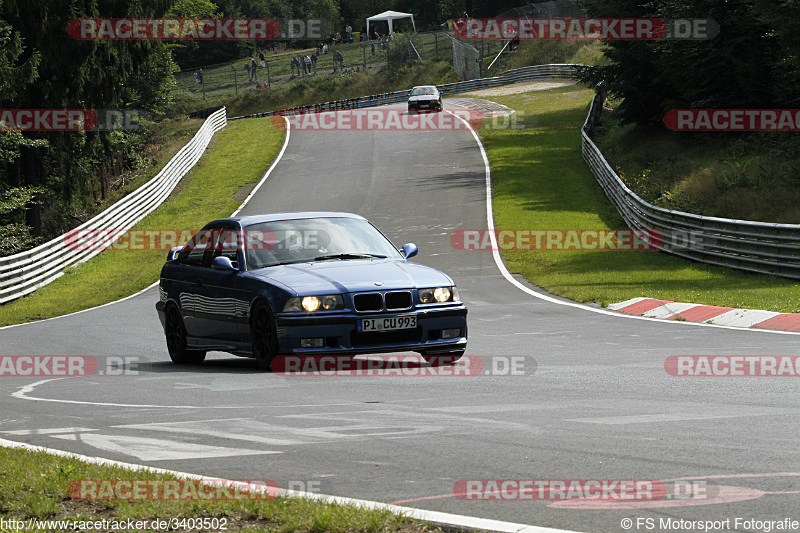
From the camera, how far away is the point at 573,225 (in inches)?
1272

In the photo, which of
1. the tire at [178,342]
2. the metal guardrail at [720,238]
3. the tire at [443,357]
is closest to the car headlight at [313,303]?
the tire at [443,357]

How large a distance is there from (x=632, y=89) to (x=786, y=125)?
30.1 ft

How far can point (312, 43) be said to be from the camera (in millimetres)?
122250

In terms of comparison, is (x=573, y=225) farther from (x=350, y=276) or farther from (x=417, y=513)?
(x=417, y=513)

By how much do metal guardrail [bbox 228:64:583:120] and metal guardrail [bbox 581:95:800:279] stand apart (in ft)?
149

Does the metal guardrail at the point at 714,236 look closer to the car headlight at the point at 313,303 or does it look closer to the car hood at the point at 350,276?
the car hood at the point at 350,276

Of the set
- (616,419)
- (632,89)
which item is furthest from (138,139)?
(616,419)

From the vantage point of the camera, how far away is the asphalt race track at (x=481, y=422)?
521cm

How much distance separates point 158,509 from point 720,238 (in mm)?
20343

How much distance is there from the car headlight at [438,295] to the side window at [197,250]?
3.04m

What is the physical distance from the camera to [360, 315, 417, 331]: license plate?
9.81 meters

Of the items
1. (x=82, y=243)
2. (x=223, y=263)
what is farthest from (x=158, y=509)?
(x=82, y=243)

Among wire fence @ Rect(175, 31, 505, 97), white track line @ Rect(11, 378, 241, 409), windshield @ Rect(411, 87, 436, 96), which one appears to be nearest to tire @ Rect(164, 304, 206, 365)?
white track line @ Rect(11, 378, 241, 409)

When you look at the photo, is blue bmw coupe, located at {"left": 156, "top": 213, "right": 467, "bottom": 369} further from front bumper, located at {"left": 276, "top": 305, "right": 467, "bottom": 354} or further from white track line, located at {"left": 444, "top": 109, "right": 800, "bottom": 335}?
white track line, located at {"left": 444, "top": 109, "right": 800, "bottom": 335}
